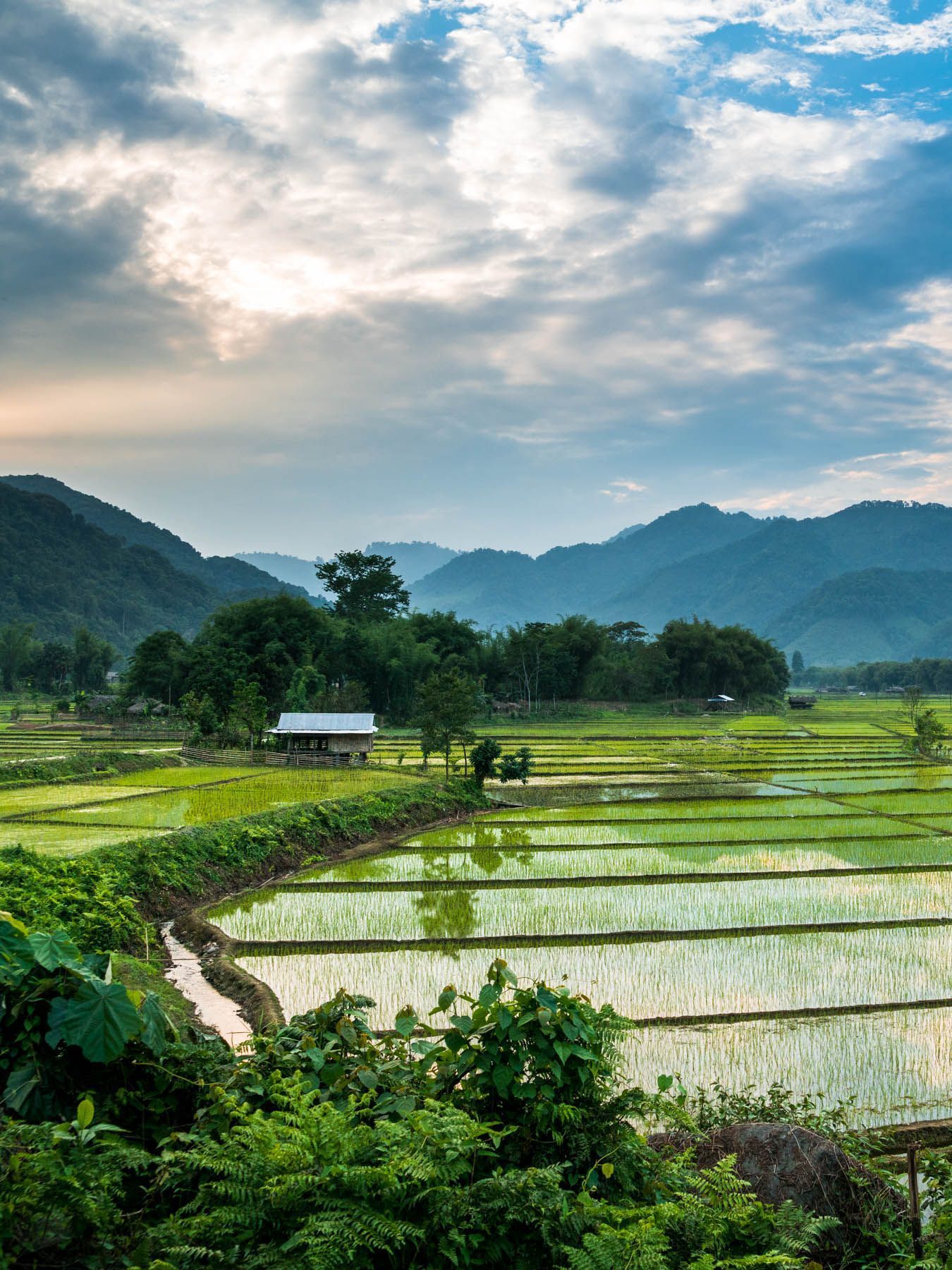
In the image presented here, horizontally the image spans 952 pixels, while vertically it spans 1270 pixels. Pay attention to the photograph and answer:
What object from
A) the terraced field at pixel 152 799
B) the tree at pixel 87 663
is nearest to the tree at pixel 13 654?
the tree at pixel 87 663

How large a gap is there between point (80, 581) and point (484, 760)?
109196 millimetres

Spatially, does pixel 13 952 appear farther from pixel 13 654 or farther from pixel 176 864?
pixel 13 654

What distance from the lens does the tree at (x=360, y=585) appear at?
64.3 m

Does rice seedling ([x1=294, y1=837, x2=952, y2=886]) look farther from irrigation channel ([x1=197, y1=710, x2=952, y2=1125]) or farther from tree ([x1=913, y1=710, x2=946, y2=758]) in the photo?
tree ([x1=913, y1=710, x2=946, y2=758])

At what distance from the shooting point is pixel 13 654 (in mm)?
65375

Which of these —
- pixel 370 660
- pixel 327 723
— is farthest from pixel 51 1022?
pixel 370 660

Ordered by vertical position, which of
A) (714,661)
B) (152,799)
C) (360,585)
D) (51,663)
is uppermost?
(360,585)

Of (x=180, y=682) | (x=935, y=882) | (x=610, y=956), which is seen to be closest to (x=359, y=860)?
(x=610, y=956)

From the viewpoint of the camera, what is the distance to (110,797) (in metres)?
19.8

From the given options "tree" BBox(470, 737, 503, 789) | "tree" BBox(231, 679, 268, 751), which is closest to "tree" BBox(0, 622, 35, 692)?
"tree" BBox(231, 679, 268, 751)

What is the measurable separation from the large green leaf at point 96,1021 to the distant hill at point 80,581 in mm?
106273

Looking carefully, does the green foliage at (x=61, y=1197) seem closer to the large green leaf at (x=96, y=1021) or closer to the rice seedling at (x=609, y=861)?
the large green leaf at (x=96, y=1021)

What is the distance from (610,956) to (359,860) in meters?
6.65

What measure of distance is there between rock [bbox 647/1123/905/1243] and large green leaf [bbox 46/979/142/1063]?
272 cm
